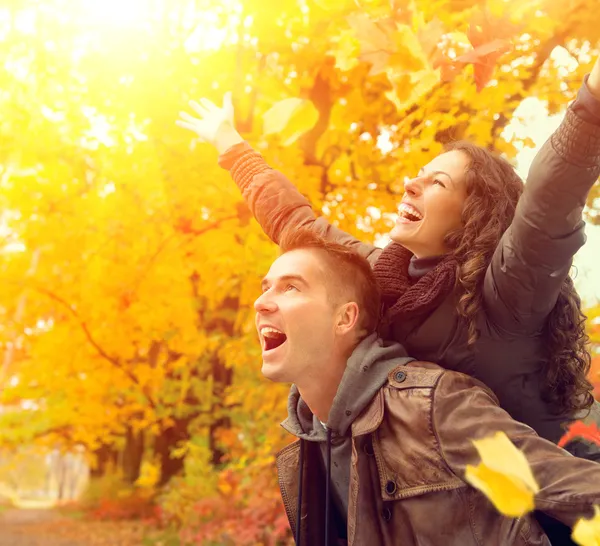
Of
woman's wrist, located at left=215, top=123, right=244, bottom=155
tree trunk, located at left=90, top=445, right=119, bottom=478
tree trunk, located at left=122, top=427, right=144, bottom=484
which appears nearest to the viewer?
woman's wrist, located at left=215, top=123, right=244, bottom=155

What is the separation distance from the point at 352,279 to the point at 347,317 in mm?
118

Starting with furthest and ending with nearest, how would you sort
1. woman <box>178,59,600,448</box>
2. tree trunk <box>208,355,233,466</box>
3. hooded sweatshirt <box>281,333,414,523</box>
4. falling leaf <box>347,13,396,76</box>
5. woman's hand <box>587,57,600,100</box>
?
tree trunk <box>208,355,233,466</box> → falling leaf <box>347,13,396,76</box> → hooded sweatshirt <box>281,333,414,523</box> → woman <box>178,59,600,448</box> → woman's hand <box>587,57,600,100</box>

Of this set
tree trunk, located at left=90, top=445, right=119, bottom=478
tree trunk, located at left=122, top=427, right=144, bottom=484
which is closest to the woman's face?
tree trunk, located at left=122, top=427, right=144, bottom=484

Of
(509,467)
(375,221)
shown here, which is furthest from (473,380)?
(375,221)

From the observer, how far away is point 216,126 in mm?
2570

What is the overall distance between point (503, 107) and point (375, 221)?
1359mm

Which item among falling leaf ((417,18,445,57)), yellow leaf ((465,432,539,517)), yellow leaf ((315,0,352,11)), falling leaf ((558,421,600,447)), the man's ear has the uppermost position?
yellow leaf ((315,0,352,11))

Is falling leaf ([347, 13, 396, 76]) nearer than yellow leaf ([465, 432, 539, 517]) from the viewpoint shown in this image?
No

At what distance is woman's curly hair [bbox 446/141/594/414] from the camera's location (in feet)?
5.72

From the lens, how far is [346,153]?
4.93m

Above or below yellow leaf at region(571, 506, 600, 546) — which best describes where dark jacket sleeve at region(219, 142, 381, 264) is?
above

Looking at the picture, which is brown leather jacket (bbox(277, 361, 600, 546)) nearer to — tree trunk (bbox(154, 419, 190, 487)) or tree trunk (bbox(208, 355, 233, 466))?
tree trunk (bbox(208, 355, 233, 466))

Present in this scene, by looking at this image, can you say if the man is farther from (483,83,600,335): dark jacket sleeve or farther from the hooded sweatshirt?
(483,83,600,335): dark jacket sleeve

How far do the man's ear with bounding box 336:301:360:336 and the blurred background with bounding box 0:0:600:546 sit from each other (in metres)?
0.86
